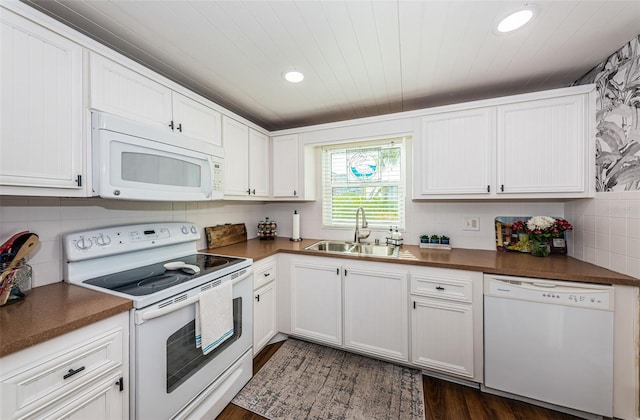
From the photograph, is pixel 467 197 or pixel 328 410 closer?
pixel 328 410

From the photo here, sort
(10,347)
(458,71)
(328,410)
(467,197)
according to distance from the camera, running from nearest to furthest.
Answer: (10,347)
(328,410)
(458,71)
(467,197)

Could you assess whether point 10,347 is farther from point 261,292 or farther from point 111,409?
point 261,292

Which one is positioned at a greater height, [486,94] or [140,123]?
[486,94]

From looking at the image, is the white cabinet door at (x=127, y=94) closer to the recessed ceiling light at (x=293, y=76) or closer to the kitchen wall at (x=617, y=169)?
the recessed ceiling light at (x=293, y=76)

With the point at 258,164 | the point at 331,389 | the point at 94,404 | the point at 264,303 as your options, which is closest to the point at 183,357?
the point at 94,404

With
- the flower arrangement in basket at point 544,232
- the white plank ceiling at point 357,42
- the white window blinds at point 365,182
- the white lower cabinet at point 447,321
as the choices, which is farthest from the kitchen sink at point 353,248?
the white plank ceiling at point 357,42

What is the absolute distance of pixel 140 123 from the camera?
1.42m

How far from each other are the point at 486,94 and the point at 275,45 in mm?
1851

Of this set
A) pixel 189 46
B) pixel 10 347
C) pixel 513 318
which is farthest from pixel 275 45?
pixel 513 318

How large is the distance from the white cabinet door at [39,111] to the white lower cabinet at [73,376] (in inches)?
26.2

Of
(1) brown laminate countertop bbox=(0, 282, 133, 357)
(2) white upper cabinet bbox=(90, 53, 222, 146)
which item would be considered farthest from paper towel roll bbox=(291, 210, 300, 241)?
(1) brown laminate countertop bbox=(0, 282, 133, 357)

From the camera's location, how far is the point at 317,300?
7.18 feet

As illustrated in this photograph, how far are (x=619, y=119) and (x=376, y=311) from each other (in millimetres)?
2027

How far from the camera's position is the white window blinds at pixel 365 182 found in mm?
2588
